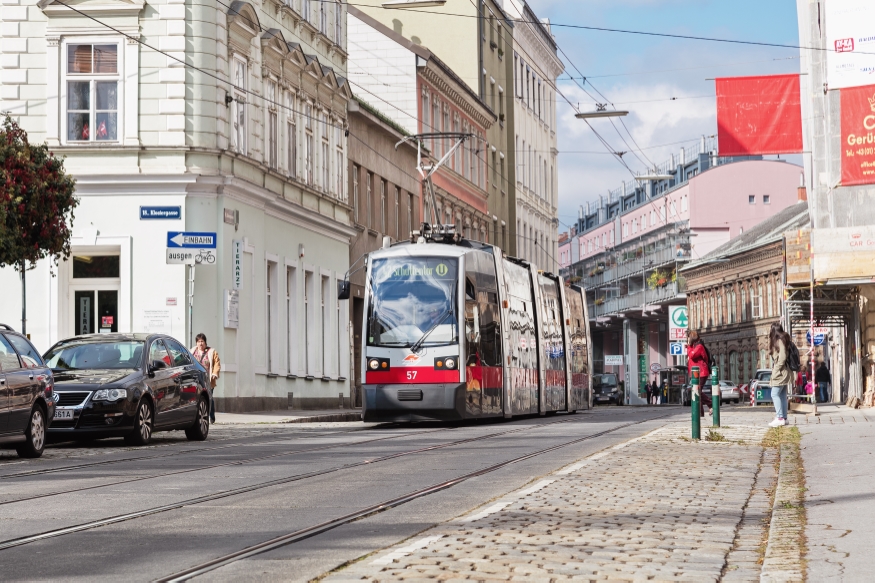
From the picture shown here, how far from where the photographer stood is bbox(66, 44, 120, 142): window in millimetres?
34281

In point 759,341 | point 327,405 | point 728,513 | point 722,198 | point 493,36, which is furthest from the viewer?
point 722,198

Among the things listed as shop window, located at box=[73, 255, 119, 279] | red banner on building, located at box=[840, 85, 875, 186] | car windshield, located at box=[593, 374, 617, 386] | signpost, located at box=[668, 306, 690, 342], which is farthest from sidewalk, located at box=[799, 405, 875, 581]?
car windshield, located at box=[593, 374, 617, 386]

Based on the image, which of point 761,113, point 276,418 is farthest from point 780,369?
point 276,418

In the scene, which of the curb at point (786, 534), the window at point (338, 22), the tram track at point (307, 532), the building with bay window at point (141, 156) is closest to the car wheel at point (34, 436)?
the tram track at point (307, 532)

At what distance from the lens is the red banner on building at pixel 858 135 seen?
1389 inches

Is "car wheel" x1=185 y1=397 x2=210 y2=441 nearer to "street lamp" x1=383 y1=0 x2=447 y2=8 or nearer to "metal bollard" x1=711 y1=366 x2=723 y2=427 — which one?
"metal bollard" x1=711 y1=366 x2=723 y2=427

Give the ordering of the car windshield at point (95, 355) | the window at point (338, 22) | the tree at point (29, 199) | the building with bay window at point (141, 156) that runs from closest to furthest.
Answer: the car windshield at point (95, 355), the tree at point (29, 199), the building with bay window at point (141, 156), the window at point (338, 22)

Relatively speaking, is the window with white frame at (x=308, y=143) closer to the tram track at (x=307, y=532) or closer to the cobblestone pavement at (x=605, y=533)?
the tram track at (x=307, y=532)

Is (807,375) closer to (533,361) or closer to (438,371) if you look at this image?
(533,361)

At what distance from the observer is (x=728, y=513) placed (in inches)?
436

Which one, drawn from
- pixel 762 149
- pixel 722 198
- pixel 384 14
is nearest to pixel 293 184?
pixel 762 149

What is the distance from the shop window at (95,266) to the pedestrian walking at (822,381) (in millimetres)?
34788

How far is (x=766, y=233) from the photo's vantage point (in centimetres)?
9325

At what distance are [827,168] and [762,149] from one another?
602cm
